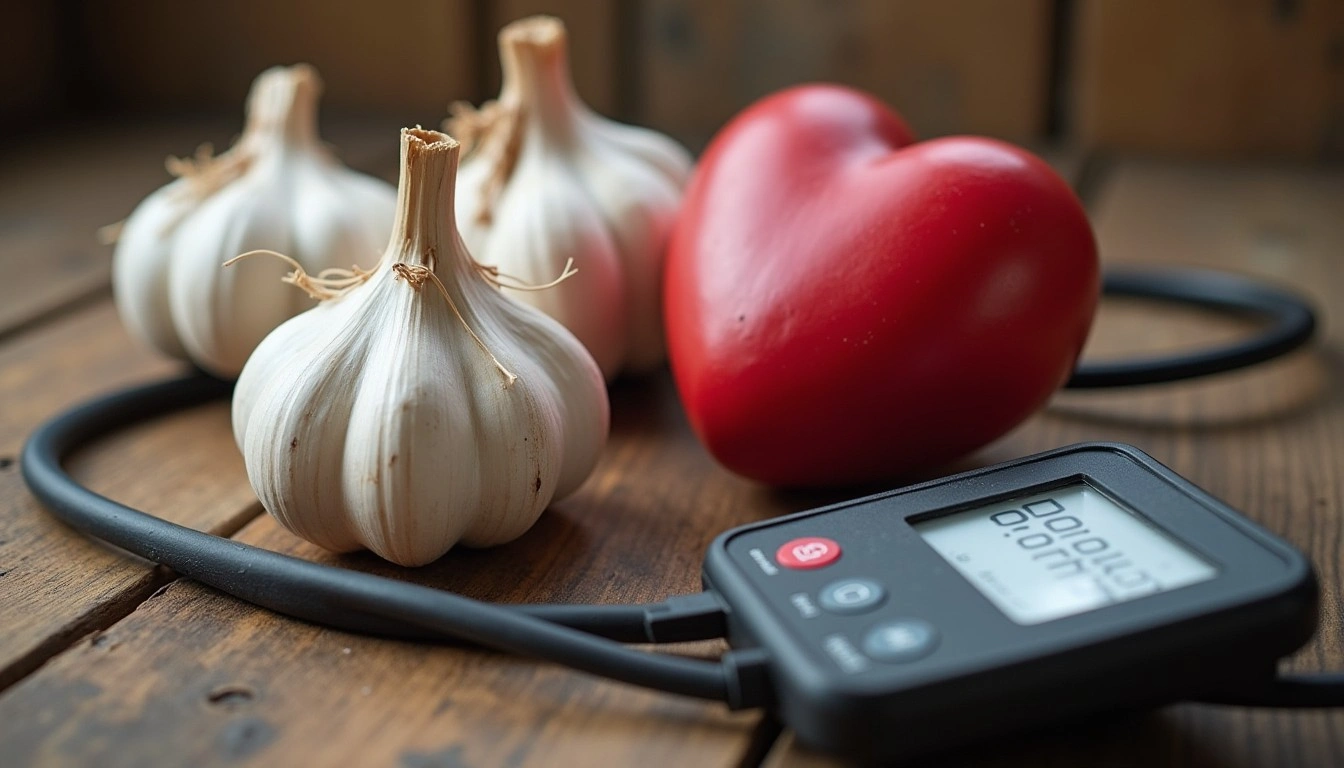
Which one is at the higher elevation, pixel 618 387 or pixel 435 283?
pixel 435 283

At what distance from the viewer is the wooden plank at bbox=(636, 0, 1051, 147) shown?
1058 mm

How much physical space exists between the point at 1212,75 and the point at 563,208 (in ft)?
2.17

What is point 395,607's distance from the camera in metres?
0.39

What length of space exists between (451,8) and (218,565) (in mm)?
787

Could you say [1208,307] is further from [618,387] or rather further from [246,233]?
[246,233]

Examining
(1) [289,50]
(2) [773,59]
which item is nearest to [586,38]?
(2) [773,59]

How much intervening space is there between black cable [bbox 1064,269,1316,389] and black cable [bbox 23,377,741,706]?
31cm

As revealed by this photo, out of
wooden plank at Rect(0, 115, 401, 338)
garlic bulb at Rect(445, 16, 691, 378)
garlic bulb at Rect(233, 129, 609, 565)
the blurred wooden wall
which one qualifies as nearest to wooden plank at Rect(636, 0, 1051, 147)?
the blurred wooden wall

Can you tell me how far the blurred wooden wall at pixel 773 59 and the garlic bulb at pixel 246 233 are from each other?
511mm

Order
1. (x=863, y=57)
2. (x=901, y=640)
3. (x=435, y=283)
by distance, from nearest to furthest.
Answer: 1. (x=901, y=640)
2. (x=435, y=283)
3. (x=863, y=57)

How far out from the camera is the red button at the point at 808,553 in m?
0.39

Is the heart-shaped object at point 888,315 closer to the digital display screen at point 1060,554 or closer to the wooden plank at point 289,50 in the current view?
the digital display screen at point 1060,554

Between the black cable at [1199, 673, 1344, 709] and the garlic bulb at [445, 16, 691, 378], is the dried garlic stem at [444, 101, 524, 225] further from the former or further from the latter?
the black cable at [1199, 673, 1344, 709]

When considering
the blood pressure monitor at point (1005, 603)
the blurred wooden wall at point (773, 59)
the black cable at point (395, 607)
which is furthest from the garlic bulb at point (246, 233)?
the blurred wooden wall at point (773, 59)
